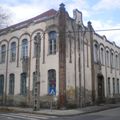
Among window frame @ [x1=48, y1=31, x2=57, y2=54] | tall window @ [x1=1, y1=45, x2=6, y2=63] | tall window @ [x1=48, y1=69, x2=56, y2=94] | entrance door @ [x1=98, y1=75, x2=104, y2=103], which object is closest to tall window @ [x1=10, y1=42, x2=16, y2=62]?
tall window @ [x1=1, y1=45, x2=6, y2=63]

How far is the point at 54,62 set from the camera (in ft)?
98.6

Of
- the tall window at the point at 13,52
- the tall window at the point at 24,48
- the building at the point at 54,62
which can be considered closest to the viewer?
the building at the point at 54,62

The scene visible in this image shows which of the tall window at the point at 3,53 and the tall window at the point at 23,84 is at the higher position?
the tall window at the point at 3,53

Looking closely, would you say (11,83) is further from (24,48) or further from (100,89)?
(100,89)

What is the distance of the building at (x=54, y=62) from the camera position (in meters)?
29.9

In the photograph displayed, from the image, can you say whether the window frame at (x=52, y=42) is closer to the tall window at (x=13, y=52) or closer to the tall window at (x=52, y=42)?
the tall window at (x=52, y=42)

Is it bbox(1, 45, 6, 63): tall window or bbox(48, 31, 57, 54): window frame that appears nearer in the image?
bbox(48, 31, 57, 54): window frame

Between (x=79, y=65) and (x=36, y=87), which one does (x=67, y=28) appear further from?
(x=36, y=87)

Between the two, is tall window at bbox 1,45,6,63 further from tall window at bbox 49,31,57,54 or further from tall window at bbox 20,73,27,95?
tall window at bbox 49,31,57,54

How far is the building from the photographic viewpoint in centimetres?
2992

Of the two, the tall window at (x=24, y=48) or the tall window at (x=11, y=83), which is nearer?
the tall window at (x=24, y=48)

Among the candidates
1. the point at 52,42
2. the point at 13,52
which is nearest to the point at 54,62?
the point at 52,42

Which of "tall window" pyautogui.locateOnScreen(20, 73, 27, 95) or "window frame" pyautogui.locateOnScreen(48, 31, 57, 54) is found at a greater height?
"window frame" pyautogui.locateOnScreen(48, 31, 57, 54)

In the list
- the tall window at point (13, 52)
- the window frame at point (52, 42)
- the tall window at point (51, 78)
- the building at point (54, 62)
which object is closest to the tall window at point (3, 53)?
the building at point (54, 62)
